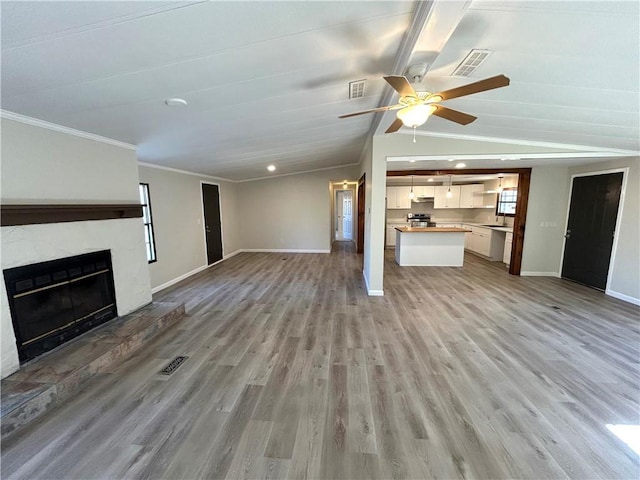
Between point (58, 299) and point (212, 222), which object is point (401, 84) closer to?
point (58, 299)

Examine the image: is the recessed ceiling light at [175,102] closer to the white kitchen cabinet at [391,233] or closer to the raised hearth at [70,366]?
the raised hearth at [70,366]

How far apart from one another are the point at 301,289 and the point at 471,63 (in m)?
4.03

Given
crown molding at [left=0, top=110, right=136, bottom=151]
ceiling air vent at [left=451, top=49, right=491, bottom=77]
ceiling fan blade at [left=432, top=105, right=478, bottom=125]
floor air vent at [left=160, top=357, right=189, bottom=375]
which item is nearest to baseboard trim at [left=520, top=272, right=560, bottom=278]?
ceiling fan blade at [left=432, top=105, right=478, bottom=125]

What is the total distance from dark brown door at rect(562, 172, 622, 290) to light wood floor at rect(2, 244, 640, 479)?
106cm

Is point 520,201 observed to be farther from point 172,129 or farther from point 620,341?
point 172,129

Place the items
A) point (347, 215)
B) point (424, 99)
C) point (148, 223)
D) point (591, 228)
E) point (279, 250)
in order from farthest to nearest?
point (347, 215)
point (279, 250)
point (591, 228)
point (148, 223)
point (424, 99)

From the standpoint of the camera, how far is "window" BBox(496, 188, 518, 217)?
7.11 meters

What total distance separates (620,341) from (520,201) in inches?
133

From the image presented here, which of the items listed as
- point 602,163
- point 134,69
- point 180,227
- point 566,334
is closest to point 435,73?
point 134,69

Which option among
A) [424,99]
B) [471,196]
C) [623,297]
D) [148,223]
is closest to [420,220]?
[471,196]

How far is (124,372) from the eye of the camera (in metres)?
2.51

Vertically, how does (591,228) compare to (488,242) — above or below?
above

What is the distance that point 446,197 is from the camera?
27.1ft

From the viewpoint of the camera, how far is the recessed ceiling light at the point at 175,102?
7.43ft
